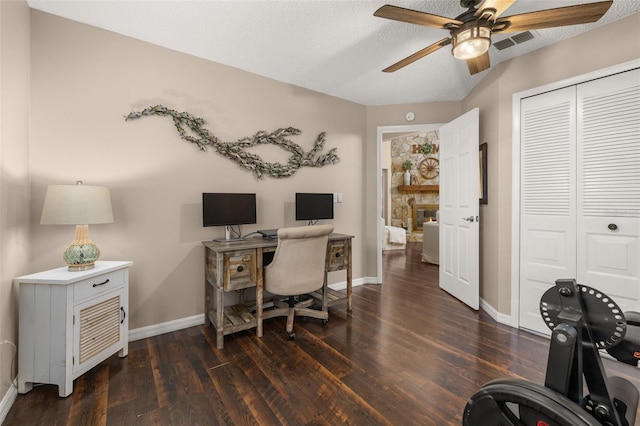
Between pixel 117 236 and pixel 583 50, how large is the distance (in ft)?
13.5

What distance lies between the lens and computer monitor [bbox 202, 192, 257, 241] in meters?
2.65

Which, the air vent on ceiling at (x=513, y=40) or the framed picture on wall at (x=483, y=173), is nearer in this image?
the air vent on ceiling at (x=513, y=40)

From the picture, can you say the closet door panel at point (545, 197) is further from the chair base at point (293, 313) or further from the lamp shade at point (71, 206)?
the lamp shade at point (71, 206)

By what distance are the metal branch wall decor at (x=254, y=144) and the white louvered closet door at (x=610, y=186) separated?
97.4 inches

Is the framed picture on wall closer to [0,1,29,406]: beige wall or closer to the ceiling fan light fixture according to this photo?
the ceiling fan light fixture

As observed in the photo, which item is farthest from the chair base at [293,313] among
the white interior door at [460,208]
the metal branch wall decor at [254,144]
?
the white interior door at [460,208]

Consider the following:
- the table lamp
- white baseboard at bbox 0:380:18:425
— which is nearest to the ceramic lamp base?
the table lamp

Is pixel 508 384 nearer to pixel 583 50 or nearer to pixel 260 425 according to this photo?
pixel 260 425

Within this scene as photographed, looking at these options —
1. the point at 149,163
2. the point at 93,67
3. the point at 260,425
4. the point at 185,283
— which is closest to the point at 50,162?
the point at 149,163

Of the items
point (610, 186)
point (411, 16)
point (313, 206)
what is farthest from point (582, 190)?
point (313, 206)

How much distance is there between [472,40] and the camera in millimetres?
1807

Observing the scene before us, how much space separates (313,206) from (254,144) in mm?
961

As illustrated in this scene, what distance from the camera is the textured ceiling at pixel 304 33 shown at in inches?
81.4

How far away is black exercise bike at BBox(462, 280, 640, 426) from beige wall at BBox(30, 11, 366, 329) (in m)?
2.55
